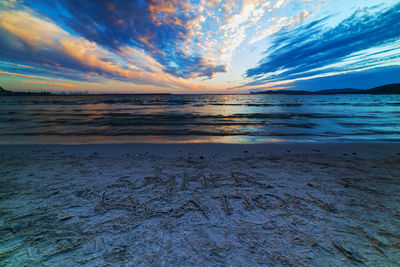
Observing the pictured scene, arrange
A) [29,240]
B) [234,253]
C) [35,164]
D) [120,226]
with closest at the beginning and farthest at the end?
1. [234,253]
2. [29,240]
3. [120,226]
4. [35,164]

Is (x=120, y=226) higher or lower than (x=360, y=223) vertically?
lower

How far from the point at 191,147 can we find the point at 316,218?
530 cm

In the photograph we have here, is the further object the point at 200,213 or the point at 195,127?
the point at 195,127

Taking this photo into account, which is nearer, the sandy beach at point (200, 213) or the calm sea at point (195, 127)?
the sandy beach at point (200, 213)

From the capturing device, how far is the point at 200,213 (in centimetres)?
277

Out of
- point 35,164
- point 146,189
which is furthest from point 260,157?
point 35,164

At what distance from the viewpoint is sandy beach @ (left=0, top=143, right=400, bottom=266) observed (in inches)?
78.4

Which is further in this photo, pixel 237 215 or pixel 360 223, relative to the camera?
pixel 237 215

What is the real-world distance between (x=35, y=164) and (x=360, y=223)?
864cm

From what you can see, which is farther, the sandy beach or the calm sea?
the calm sea

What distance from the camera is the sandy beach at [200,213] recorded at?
1991mm

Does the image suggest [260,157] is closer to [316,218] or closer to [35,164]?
[316,218]

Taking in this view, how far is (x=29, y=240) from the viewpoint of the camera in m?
2.22


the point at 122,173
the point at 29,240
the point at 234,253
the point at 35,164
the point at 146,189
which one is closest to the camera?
the point at 234,253
